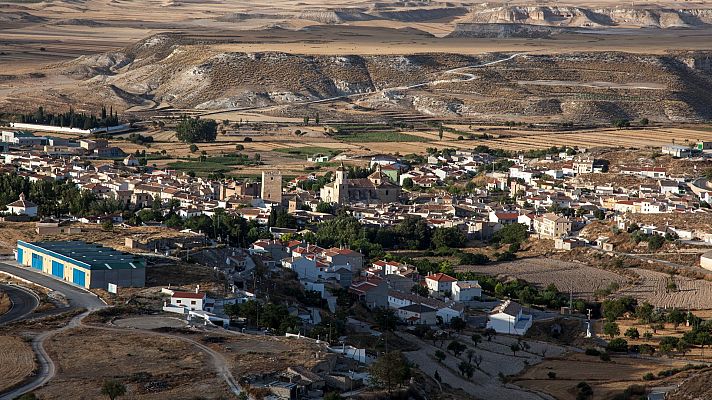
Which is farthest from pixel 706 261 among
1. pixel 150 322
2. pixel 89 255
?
pixel 150 322

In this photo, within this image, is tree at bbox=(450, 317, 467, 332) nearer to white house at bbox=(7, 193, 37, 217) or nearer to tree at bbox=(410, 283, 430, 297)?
tree at bbox=(410, 283, 430, 297)

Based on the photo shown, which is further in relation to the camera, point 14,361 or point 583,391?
point 583,391

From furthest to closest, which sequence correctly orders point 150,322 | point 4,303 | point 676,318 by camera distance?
point 676,318
point 4,303
point 150,322

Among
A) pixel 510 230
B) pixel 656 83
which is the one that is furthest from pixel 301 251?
pixel 656 83

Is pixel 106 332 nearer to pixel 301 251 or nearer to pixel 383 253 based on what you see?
pixel 301 251

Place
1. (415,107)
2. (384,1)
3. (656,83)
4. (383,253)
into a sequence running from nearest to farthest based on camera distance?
(383,253) → (415,107) → (656,83) → (384,1)

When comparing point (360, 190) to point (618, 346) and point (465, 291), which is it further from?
point (618, 346)

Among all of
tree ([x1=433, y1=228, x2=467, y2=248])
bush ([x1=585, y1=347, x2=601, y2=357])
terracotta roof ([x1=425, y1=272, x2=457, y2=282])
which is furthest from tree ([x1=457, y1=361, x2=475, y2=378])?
tree ([x1=433, y1=228, x2=467, y2=248])
